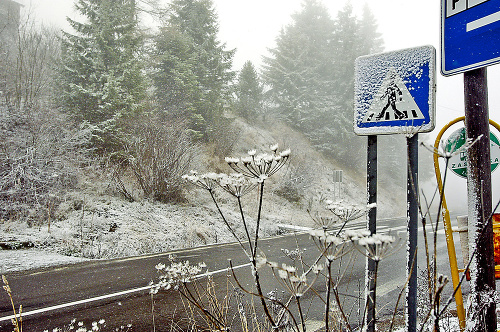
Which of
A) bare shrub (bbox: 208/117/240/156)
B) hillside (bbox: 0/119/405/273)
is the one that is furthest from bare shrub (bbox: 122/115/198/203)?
bare shrub (bbox: 208/117/240/156)

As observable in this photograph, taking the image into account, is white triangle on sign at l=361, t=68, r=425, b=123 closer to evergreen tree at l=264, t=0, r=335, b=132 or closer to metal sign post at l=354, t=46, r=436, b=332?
metal sign post at l=354, t=46, r=436, b=332

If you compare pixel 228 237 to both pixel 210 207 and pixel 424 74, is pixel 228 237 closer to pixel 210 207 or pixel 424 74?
pixel 210 207

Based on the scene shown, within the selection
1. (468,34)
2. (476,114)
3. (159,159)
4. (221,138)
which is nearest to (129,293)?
(476,114)

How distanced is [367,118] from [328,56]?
2824 cm

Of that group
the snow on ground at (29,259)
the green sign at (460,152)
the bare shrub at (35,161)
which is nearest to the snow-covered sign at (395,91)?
the green sign at (460,152)

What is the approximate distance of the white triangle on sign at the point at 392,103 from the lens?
2.04m

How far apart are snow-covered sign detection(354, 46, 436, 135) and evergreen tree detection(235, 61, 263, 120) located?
79.5 feet

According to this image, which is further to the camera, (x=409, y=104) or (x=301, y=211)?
(x=301, y=211)

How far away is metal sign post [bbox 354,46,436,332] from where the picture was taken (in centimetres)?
188

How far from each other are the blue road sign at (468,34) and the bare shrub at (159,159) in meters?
10.5

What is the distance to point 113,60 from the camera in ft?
45.0

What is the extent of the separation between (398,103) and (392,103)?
4cm

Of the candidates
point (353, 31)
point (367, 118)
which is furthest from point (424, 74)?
point (353, 31)

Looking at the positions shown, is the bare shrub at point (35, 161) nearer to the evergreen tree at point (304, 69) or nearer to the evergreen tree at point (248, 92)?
the evergreen tree at point (248, 92)
